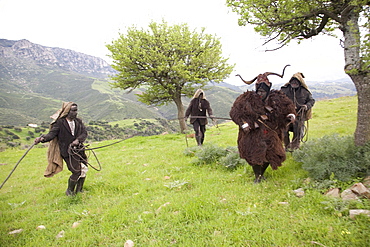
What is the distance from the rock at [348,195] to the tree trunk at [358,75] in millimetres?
1713

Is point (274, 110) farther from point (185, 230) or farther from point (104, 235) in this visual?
point (104, 235)

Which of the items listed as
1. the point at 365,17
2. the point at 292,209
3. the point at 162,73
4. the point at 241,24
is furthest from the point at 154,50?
the point at 292,209

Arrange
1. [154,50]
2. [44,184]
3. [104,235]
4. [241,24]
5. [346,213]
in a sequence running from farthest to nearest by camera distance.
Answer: [154,50], [44,184], [241,24], [104,235], [346,213]

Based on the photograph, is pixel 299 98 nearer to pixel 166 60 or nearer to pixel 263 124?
pixel 263 124

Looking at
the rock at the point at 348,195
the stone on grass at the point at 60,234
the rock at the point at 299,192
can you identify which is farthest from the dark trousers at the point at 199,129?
the stone on grass at the point at 60,234

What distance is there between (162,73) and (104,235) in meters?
15.4

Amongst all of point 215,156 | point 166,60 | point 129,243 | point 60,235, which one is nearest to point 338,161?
point 215,156

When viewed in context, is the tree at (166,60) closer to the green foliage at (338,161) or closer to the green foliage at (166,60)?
the green foliage at (166,60)

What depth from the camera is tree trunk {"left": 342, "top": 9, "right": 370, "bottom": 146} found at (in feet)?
14.6

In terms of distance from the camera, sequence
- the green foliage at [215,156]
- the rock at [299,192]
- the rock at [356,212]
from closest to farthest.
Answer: the rock at [356,212] → the rock at [299,192] → the green foliage at [215,156]

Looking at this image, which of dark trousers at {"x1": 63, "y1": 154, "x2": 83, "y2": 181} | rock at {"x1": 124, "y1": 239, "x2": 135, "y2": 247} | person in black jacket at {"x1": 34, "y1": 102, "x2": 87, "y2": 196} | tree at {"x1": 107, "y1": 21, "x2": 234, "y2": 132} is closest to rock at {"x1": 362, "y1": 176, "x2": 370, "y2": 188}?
rock at {"x1": 124, "y1": 239, "x2": 135, "y2": 247}

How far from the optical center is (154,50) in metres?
A: 17.2

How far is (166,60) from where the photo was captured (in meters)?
16.8

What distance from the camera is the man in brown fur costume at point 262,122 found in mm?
5004
